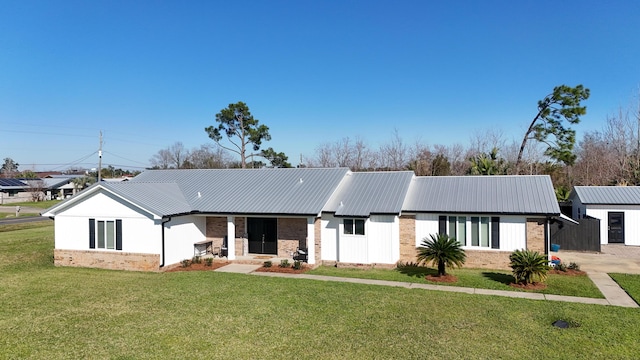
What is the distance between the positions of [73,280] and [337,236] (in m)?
11.1

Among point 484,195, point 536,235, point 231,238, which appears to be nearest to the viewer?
point 536,235

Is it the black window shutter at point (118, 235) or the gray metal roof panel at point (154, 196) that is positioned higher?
the gray metal roof panel at point (154, 196)

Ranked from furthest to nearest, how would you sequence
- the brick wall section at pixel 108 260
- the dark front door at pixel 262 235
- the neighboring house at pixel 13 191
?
the neighboring house at pixel 13 191
the dark front door at pixel 262 235
the brick wall section at pixel 108 260

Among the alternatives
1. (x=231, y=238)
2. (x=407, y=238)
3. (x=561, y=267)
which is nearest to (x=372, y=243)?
(x=407, y=238)

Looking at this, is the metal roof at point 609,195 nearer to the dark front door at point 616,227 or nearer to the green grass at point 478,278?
the dark front door at point 616,227

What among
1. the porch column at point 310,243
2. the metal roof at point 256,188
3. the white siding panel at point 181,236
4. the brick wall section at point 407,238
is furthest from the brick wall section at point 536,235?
the white siding panel at point 181,236

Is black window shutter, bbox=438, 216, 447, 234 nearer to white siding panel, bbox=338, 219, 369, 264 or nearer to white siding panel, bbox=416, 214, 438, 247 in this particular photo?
white siding panel, bbox=416, 214, 438, 247

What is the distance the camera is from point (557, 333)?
396 inches

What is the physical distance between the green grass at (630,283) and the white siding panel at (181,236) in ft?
58.3

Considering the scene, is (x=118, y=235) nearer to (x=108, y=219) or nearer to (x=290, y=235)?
(x=108, y=219)

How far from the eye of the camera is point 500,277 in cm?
1644

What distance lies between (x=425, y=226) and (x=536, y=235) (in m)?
4.73

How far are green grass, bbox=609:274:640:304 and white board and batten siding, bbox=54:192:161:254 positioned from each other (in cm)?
1818

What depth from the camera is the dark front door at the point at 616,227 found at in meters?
23.9
